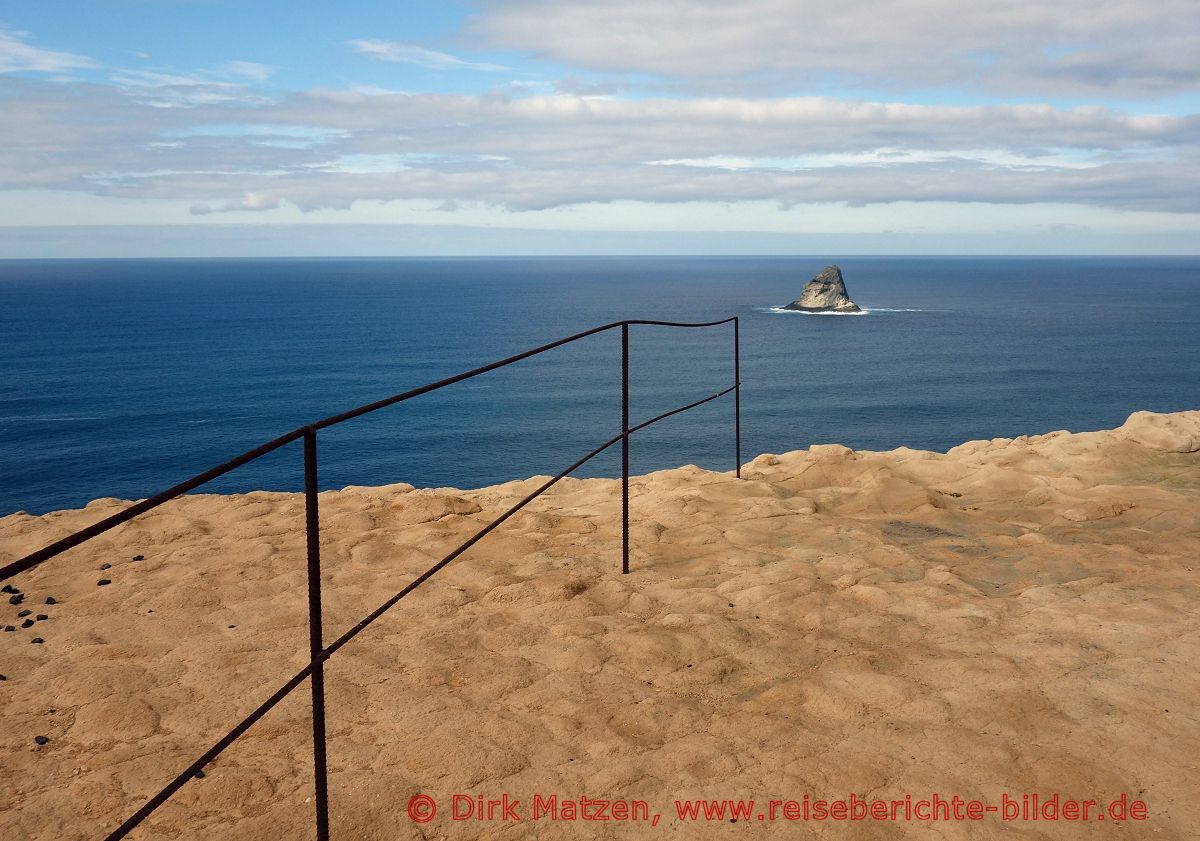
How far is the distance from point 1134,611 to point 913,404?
5348 centimetres

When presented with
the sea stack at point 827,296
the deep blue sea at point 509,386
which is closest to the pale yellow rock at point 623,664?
the deep blue sea at point 509,386

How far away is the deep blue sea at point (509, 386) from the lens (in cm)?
4431

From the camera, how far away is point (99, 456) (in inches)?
1703

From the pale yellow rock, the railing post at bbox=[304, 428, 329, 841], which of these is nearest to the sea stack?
the pale yellow rock

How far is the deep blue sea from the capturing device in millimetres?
44312

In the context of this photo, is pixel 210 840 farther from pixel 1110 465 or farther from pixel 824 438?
pixel 824 438

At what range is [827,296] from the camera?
11331 cm

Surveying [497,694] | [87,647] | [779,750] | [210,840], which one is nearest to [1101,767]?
[779,750]

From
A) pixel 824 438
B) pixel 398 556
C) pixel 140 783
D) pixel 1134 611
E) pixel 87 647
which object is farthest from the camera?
pixel 824 438

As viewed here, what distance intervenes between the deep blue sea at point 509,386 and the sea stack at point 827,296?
4200 mm

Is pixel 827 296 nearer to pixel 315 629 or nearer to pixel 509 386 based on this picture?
pixel 509 386

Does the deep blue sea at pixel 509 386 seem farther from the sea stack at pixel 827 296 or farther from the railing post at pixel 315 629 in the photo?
the railing post at pixel 315 629

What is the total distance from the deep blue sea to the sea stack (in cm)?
420

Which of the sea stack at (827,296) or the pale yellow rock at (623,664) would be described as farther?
the sea stack at (827,296)
